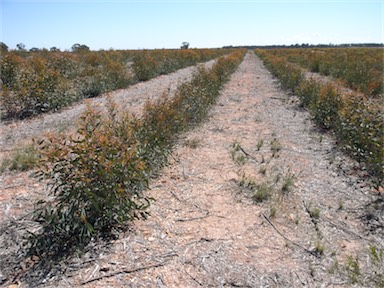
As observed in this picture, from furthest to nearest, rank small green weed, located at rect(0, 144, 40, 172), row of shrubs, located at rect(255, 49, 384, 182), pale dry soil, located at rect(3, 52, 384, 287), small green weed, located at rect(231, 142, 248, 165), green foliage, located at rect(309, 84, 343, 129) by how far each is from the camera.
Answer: green foliage, located at rect(309, 84, 343, 129) < small green weed, located at rect(231, 142, 248, 165) < small green weed, located at rect(0, 144, 40, 172) < row of shrubs, located at rect(255, 49, 384, 182) < pale dry soil, located at rect(3, 52, 384, 287)

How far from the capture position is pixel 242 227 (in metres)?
3.56

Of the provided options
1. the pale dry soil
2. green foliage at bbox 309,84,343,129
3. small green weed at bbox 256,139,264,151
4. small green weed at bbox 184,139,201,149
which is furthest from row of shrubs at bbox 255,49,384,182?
small green weed at bbox 184,139,201,149

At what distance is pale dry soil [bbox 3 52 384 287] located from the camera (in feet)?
9.21

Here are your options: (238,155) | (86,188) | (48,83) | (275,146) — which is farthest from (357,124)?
(48,83)

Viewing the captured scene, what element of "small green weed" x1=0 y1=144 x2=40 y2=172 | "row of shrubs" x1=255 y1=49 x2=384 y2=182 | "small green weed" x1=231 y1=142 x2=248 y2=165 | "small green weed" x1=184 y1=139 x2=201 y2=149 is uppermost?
"row of shrubs" x1=255 y1=49 x2=384 y2=182

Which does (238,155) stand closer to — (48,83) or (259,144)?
(259,144)

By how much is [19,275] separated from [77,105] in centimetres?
706

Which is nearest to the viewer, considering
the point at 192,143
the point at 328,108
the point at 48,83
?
the point at 192,143

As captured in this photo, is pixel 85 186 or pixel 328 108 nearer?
pixel 85 186

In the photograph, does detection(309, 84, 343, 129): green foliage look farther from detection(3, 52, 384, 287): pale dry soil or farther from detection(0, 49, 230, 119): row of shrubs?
detection(0, 49, 230, 119): row of shrubs

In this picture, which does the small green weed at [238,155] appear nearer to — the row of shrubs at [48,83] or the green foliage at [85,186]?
the green foliage at [85,186]

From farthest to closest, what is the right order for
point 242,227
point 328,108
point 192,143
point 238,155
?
point 328,108, point 192,143, point 238,155, point 242,227

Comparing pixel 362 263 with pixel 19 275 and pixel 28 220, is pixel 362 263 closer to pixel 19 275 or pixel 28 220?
pixel 19 275

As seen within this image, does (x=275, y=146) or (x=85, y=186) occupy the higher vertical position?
(x=85, y=186)
